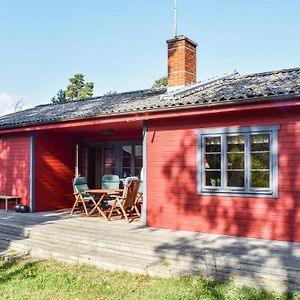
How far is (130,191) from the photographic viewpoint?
855cm

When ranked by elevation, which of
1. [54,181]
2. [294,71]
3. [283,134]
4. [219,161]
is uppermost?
[294,71]

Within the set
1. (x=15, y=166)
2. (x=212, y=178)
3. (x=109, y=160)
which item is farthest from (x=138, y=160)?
(x=212, y=178)

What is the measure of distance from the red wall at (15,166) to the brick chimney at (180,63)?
4.62 m

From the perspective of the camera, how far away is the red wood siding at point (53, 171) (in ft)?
34.4

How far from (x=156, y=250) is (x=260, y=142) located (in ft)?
9.12

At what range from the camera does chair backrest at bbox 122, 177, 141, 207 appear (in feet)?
27.7

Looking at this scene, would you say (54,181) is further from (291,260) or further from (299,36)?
(299,36)

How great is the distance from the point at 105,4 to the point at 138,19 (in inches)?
56.6

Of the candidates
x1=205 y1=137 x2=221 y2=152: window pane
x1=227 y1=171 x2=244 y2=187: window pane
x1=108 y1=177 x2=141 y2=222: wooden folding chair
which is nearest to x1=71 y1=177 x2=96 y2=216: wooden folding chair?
x1=108 y1=177 x2=141 y2=222: wooden folding chair

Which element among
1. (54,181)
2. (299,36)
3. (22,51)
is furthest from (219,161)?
(22,51)

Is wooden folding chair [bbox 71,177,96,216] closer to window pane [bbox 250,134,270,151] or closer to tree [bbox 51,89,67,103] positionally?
window pane [bbox 250,134,270,151]

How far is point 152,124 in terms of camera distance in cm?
794

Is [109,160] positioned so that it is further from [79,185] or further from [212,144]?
[212,144]

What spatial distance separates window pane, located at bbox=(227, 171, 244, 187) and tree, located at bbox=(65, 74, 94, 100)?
113ft
